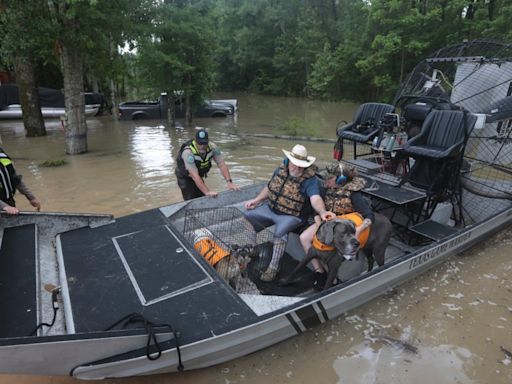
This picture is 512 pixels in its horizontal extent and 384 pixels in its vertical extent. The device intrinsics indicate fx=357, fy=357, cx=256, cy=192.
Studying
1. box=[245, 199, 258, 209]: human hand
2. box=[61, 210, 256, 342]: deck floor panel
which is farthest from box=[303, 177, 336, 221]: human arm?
box=[61, 210, 256, 342]: deck floor panel

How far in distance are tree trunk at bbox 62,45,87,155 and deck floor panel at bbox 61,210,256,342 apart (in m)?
6.74

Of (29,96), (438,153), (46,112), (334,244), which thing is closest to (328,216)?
(334,244)

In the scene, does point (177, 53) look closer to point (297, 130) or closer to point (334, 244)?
point (297, 130)

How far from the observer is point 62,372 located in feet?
7.46

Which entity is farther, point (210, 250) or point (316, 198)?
point (316, 198)

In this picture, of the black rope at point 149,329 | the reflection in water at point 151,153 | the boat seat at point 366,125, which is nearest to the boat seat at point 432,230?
the boat seat at point 366,125

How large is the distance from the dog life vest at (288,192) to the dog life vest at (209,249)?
893 mm

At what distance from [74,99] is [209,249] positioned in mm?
7715

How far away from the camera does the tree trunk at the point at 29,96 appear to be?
11.1 metres

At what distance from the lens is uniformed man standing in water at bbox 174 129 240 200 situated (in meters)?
4.68

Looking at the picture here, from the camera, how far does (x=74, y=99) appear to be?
30.2 ft

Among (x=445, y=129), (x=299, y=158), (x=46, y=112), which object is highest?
(x=445, y=129)

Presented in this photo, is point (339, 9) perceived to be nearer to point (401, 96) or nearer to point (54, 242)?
point (401, 96)

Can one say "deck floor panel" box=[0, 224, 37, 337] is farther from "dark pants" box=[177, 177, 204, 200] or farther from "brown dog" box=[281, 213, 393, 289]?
"brown dog" box=[281, 213, 393, 289]
